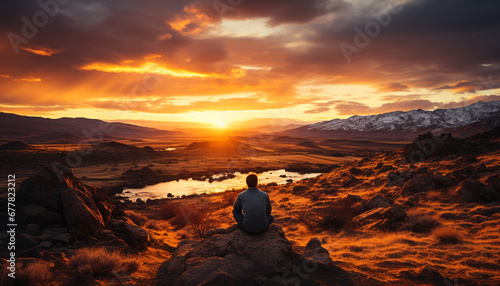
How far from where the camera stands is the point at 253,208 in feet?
22.3

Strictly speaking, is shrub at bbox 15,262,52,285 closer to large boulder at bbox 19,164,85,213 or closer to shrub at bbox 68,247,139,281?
shrub at bbox 68,247,139,281

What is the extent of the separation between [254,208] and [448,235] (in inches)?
329

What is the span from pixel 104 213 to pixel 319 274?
32.4 feet

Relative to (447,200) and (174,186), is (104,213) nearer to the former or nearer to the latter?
(447,200)

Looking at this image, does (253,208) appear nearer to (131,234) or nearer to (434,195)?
(131,234)

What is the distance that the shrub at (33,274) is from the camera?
5.70 metres

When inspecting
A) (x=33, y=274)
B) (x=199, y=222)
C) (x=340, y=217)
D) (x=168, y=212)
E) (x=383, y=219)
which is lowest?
(x=168, y=212)

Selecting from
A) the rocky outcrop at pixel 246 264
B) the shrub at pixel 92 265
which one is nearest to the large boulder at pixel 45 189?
the shrub at pixel 92 265

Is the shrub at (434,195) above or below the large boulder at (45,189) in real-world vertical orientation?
Result: below

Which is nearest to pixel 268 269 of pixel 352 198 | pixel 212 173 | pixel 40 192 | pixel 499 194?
pixel 40 192

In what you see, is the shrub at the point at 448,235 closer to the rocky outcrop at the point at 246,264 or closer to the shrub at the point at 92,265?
the rocky outcrop at the point at 246,264

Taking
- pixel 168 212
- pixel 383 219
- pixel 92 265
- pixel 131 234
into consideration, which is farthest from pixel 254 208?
pixel 168 212

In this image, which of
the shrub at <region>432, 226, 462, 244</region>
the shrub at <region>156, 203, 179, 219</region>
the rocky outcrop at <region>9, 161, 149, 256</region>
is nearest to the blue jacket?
the rocky outcrop at <region>9, 161, 149, 256</region>

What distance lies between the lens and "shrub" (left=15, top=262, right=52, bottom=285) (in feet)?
18.7
